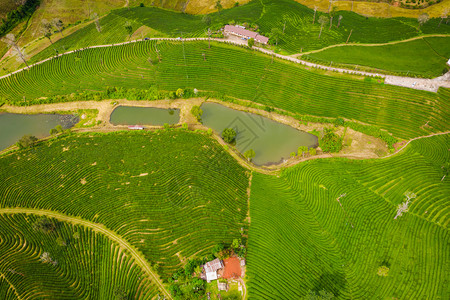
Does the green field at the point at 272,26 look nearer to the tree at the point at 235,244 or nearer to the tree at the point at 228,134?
the tree at the point at 228,134

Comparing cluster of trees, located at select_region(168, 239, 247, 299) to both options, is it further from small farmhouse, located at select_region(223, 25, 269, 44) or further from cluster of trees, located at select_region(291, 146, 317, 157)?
small farmhouse, located at select_region(223, 25, 269, 44)

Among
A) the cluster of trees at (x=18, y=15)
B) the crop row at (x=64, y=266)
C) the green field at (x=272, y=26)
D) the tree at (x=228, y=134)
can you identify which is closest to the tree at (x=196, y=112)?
the tree at (x=228, y=134)

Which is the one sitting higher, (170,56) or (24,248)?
(170,56)

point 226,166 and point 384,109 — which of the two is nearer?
point 226,166

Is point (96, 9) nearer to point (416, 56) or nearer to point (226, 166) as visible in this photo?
point (226, 166)

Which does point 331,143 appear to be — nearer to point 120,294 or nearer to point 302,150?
point 302,150

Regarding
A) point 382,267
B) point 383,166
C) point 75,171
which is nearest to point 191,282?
point 382,267
